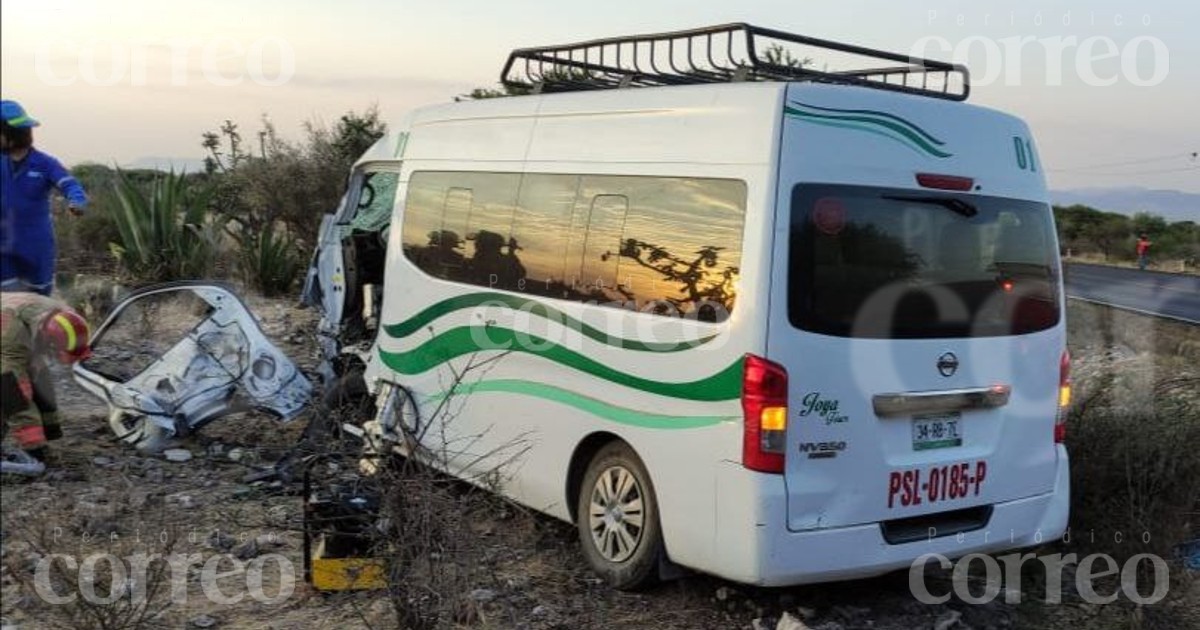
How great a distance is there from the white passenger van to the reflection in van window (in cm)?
2

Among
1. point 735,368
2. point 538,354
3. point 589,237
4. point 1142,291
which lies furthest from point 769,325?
point 1142,291

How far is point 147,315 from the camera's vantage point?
10336 millimetres

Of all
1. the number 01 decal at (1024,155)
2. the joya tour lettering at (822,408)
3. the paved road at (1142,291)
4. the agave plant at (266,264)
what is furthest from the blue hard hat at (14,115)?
the paved road at (1142,291)

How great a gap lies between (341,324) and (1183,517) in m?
5.96

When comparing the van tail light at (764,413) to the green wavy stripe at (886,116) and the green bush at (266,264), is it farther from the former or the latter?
the green bush at (266,264)

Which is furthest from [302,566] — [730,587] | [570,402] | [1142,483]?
[1142,483]

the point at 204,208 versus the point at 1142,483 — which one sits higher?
the point at 204,208

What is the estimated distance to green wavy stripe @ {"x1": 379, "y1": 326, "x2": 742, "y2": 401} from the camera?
4.56m

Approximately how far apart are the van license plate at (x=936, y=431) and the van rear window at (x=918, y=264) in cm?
38

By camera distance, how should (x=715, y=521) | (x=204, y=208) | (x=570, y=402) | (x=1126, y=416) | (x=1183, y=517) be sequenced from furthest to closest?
(x=204, y=208) < (x=1126, y=416) < (x=1183, y=517) < (x=570, y=402) < (x=715, y=521)

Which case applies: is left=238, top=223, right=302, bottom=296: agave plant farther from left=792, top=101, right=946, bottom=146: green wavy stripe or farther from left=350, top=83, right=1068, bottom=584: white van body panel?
left=792, top=101, right=946, bottom=146: green wavy stripe

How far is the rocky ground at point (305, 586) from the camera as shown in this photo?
416cm

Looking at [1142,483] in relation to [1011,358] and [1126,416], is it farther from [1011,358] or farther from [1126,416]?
[1011,358]

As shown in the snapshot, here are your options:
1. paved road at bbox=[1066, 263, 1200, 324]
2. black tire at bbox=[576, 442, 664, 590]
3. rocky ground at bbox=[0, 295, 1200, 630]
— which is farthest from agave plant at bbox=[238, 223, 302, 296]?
paved road at bbox=[1066, 263, 1200, 324]
